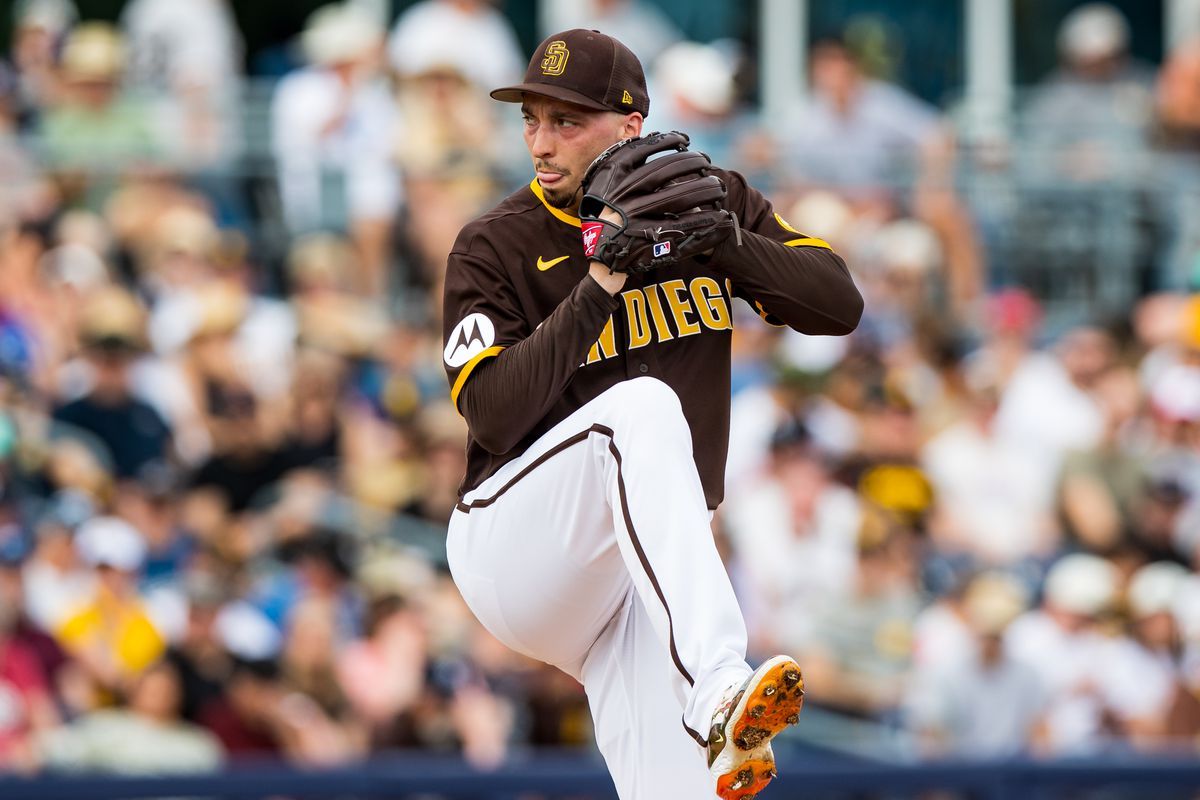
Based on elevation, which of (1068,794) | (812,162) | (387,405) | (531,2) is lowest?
(1068,794)

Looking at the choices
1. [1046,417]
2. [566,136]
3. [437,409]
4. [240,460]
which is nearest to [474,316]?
[566,136]

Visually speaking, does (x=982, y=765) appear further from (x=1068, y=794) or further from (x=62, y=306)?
(x=62, y=306)

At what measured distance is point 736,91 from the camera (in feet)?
38.4

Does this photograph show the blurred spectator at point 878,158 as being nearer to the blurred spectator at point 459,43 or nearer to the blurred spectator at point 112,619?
the blurred spectator at point 459,43

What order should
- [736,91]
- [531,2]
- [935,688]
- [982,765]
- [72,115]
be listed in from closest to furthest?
[982,765] < [935,688] < [72,115] < [736,91] < [531,2]

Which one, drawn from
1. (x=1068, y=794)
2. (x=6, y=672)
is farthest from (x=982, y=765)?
(x=6, y=672)

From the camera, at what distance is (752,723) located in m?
4.02

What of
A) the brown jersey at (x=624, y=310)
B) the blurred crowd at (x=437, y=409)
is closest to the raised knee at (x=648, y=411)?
the brown jersey at (x=624, y=310)

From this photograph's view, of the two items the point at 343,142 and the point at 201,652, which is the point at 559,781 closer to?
the point at 201,652

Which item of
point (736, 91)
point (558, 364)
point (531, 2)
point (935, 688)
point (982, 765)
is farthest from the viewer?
point (531, 2)

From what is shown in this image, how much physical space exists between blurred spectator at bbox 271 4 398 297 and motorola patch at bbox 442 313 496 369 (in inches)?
233

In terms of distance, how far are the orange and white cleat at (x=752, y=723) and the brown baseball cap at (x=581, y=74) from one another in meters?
1.28

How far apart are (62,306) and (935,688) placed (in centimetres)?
442

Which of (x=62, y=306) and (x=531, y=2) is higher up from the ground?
(x=531, y=2)
